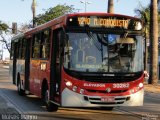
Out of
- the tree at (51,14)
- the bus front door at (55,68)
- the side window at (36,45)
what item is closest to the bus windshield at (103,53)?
the bus front door at (55,68)

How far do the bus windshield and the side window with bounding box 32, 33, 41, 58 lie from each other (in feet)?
11.8

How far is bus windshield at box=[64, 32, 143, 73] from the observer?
13.8 metres

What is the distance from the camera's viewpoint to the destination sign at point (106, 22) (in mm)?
14055

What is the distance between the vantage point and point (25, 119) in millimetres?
13062

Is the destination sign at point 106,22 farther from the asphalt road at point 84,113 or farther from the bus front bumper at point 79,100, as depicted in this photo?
the asphalt road at point 84,113

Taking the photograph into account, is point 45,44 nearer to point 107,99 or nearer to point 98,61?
point 98,61

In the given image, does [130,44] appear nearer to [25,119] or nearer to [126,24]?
[126,24]

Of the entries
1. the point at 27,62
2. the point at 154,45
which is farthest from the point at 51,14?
the point at 27,62

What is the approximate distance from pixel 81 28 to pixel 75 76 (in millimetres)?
1397

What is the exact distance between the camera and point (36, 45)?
58.3 ft

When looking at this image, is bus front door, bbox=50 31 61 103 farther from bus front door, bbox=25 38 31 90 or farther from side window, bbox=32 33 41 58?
bus front door, bbox=25 38 31 90

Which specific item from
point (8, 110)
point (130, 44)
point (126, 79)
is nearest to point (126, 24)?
point (130, 44)

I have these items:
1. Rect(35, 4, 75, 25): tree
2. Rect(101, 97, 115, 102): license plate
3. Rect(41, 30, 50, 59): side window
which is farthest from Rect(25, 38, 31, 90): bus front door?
Rect(35, 4, 75, 25): tree

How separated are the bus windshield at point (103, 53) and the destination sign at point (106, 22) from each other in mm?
273
